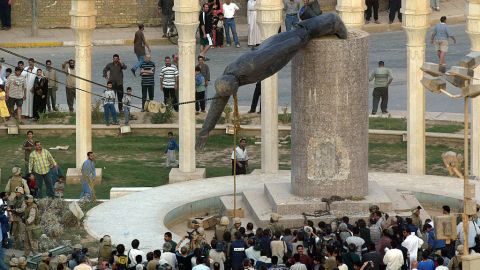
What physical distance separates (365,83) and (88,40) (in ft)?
23.5

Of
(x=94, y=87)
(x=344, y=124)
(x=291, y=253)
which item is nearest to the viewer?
(x=291, y=253)

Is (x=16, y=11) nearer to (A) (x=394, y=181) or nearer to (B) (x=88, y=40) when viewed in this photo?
(B) (x=88, y=40)

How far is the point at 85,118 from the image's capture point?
136ft

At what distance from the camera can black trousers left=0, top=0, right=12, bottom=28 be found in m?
53.8

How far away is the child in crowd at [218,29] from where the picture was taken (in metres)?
51.8

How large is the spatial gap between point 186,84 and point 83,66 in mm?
2060

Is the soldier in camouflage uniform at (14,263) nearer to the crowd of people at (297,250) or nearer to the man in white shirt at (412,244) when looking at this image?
the crowd of people at (297,250)

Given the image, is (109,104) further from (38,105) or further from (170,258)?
(170,258)

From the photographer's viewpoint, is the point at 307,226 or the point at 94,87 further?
the point at 94,87

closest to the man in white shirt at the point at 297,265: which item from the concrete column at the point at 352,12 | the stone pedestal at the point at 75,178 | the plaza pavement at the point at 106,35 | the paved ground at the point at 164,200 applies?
the paved ground at the point at 164,200

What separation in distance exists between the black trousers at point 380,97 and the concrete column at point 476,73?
5738mm

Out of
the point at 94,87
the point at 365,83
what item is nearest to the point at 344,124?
the point at 365,83

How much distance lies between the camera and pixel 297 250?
33.1m

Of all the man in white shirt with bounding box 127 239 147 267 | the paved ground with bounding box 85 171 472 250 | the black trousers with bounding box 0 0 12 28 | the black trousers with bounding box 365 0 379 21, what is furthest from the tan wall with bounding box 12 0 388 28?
the man in white shirt with bounding box 127 239 147 267
